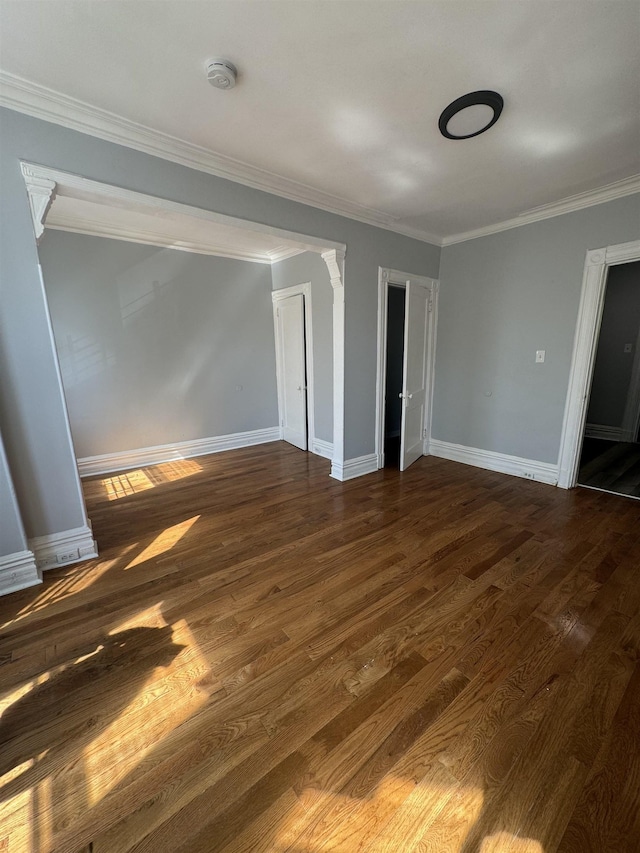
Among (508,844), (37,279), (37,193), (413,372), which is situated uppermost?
(37,193)

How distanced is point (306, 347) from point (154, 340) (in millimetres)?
1980

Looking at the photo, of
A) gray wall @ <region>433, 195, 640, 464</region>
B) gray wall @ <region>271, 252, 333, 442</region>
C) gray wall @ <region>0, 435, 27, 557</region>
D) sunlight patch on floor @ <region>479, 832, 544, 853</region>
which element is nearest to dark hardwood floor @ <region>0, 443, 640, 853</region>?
sunlight patch on floor @ <region>479, 832, 544, 853</region>

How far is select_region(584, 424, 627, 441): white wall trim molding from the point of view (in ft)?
17.4

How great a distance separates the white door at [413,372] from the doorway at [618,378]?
2324 mm

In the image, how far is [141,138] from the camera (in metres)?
2.20

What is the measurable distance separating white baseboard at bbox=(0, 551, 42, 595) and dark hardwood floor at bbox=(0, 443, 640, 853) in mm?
83

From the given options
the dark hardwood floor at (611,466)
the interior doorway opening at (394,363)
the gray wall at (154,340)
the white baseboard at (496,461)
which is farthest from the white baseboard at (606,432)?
the gray wall at (154,340)

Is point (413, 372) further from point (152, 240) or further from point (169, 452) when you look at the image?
point (152, 240)

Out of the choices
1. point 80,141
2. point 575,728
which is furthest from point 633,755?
point 80,141

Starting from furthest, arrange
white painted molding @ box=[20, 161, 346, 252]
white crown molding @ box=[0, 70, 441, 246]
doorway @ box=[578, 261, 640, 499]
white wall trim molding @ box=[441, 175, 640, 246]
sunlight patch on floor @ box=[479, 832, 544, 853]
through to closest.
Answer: doorway @ box=[578, 261, 640, 499], white wall trim molding @ box=[441, 175, 640, 246], white painted molding @ box=[20, 161, 346, 252], white crown molding @ box=[0, 70, 441, 246], sunlight patch on floor @ box=[479, 832, 544, 853]

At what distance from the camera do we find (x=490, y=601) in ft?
6.61

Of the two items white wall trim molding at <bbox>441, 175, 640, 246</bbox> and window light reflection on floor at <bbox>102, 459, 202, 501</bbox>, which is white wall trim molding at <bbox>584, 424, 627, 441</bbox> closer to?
white wall trim molding at <bbox>441, 175, 640, 246</bbox>

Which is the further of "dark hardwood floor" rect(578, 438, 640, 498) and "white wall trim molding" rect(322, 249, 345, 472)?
"dark hardwood floor" rect(578, 438, 640, 498)

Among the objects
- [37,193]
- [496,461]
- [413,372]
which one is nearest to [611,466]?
[496,461]
